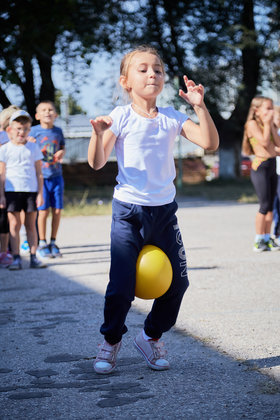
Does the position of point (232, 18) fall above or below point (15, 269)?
above

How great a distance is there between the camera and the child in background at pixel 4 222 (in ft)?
27.0

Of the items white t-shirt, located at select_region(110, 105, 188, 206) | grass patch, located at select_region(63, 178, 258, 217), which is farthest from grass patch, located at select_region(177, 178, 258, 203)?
white t-shirt, located at select_region(110, 105, 188, 206)

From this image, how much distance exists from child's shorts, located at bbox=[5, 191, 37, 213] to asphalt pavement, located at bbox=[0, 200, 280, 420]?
2.31ft

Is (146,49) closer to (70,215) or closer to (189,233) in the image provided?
(189,233)

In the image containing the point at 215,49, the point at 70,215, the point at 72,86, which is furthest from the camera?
the point at 215,49

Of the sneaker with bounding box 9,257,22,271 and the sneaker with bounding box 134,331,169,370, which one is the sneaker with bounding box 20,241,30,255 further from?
the sneaker with bounding box 134,331,169,370

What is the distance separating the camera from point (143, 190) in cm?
388

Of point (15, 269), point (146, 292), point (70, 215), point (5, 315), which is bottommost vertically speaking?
point (70, 215)

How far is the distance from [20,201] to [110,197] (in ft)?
46.8

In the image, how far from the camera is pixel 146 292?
12.6ft

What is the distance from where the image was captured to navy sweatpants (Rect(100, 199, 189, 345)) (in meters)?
3.80

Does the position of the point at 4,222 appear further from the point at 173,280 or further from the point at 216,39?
the point at 216,39

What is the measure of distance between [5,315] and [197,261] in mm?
3159

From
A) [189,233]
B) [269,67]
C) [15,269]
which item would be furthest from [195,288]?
[269,67]
